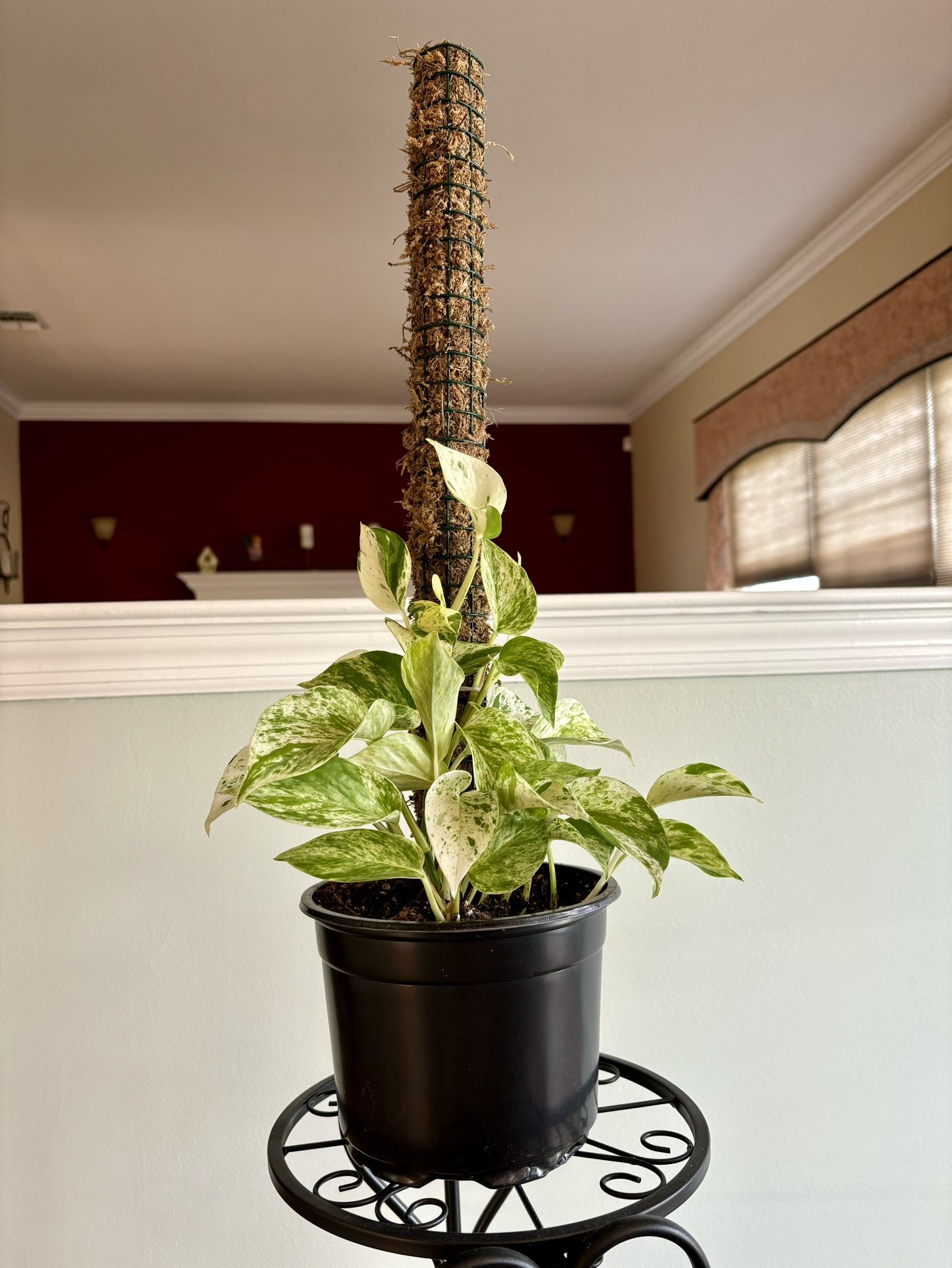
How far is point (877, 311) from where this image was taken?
3.64 metres

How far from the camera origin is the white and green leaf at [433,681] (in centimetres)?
55

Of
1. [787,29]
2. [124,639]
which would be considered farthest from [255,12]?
[124,639]

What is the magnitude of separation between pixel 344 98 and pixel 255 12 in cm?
42

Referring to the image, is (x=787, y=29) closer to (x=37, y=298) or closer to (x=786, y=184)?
(x=786, y=184)

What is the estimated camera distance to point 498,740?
1.90 feet

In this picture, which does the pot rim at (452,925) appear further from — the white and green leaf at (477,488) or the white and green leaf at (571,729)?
the white and green leaf at (477,488)

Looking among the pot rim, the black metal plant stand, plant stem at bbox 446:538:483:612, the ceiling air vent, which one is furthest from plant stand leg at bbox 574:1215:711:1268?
the ceiling air vent

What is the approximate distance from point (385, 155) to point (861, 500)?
225 centimetres

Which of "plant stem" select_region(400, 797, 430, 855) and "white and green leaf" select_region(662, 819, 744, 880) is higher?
"plant stem" select_region(400, 797, 430, 855)

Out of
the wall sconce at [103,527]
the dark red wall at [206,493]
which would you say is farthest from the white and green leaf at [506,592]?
the wall sconce at [103,527]

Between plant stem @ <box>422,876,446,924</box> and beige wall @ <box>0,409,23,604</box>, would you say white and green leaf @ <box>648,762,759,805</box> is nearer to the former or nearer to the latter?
plant stem @ <box>422,876,446,924</box>

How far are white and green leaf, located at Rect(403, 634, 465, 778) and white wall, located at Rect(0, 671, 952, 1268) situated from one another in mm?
472

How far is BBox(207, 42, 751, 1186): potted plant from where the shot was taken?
0.55 meters

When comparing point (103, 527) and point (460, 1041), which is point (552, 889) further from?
point (103, 527)
